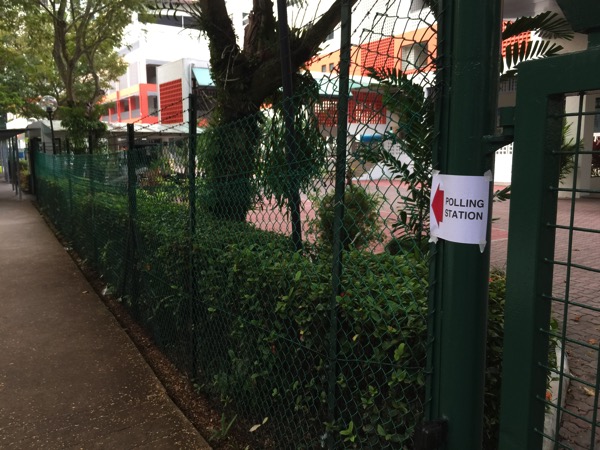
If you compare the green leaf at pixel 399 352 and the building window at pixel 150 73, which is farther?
the building window at pixel 150 73

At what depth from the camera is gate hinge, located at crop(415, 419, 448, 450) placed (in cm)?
164

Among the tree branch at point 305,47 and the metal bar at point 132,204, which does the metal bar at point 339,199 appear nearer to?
the tree branch at point 305,47

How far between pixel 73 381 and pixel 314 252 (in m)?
2.37

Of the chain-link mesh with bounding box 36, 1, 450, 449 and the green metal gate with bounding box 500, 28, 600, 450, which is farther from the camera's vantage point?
the chain-link mesh with bounding box 36, 1, 450, 449

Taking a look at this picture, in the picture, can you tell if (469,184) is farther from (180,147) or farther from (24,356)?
(24,356)

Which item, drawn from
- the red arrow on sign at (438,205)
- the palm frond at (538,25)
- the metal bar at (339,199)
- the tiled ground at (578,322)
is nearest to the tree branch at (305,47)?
the palm frond at (538,25)

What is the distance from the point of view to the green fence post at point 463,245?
1.55 meters

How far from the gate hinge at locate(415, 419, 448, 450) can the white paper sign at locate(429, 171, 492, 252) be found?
1.90ft

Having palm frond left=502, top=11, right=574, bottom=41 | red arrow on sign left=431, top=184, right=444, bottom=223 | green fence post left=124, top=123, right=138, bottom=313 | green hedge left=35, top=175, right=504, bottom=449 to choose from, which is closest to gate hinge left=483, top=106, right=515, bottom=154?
red arrow on sign left=431, top=184, right=444, bottom=223

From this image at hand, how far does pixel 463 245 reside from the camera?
1588mm

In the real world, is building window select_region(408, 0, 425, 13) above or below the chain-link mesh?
above

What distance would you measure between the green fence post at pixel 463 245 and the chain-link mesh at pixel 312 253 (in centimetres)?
19

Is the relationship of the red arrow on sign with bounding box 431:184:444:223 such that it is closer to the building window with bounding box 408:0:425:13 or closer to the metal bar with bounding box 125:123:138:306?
the building window with bounding box 408:0:425:13

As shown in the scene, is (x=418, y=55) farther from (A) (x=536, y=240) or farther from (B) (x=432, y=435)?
(B) (x=432, y=435)
